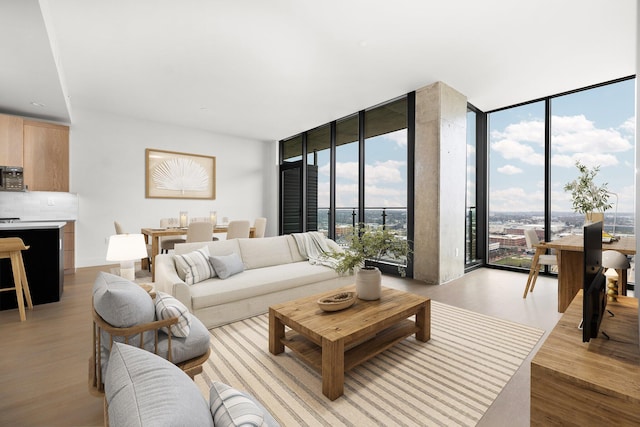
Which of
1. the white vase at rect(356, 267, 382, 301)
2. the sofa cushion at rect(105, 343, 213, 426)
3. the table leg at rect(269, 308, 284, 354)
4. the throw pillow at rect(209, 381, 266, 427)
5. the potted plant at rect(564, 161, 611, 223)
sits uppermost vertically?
the potted plant at rect(564, 161, 611, 223)

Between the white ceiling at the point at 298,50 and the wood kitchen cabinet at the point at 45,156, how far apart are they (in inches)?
11.0

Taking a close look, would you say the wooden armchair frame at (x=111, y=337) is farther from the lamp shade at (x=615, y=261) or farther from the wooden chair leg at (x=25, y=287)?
the lamp shade at (x=615, y=261)

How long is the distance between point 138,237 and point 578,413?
271 centimetres

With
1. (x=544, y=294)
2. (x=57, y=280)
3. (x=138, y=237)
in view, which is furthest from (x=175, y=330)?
(x=544, y=294)

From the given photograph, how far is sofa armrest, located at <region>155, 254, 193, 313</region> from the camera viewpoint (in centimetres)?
246

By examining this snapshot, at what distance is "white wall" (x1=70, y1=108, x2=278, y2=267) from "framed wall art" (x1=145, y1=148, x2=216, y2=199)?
4.2 inches

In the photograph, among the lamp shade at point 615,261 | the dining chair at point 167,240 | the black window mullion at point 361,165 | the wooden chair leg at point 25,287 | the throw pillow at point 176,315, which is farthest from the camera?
the black window mullion at point 361,165

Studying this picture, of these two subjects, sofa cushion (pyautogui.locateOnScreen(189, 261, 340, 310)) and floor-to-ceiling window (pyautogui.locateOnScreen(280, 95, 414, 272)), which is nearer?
sofa cushion (pyautogui.locateOnScreen(189, 261, 340, 310))

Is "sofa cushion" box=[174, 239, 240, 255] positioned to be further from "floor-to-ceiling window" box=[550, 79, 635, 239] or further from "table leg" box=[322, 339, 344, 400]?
"floor-to-ceiling window" box=[550, 79, 635, 239]

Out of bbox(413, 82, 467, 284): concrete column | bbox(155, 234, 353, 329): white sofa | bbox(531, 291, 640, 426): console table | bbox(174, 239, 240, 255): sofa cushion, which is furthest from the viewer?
bbox(413, 82, 467, 284): concrete column

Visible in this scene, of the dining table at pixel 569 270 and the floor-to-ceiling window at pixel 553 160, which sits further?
the floor-to-ceiling window at pixel 553 160

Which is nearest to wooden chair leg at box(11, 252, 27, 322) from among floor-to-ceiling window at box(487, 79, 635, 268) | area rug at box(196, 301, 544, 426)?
area rug at box(196, 301, 544, 426)

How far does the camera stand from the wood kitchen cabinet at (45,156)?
4.39 meters

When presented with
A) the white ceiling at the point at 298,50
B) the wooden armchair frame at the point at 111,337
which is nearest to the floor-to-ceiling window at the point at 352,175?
the white ceiling at the point at 298,50
